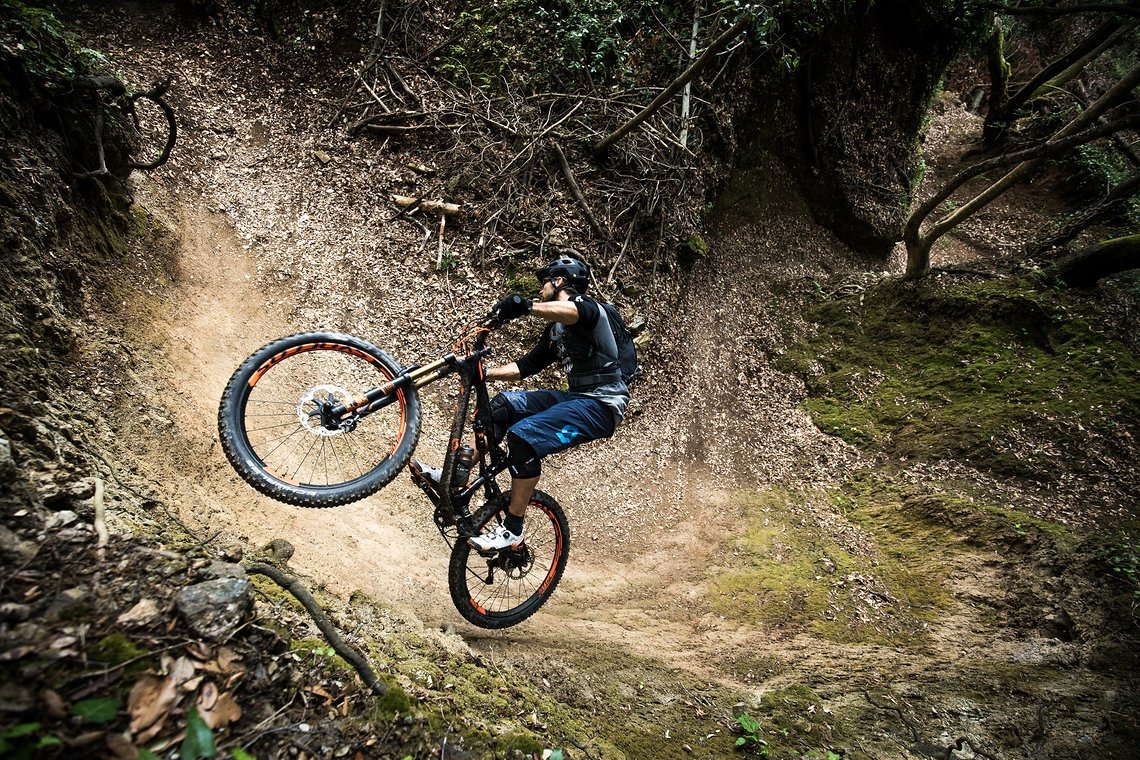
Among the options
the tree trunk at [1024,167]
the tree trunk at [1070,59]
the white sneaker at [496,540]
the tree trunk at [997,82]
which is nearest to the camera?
the white sneaker at [496,540]

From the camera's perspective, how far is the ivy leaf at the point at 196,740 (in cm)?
160

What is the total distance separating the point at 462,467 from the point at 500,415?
527mm

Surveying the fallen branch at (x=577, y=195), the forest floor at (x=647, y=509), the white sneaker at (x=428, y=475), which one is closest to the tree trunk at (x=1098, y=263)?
the forest floor at (x=647, y=509)

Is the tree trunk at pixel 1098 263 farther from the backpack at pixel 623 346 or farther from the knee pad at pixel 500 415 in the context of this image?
the knee pad at pixel 500 415

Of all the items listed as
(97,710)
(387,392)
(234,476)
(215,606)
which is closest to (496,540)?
(387,392)

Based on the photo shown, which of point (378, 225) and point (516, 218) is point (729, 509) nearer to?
→ point (516, 218)

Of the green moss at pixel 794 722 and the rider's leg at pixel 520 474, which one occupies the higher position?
the rider's leg at pixel 520 474

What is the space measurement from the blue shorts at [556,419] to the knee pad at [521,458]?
0.04m

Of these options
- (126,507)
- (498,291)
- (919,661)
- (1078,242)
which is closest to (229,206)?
(498,291)

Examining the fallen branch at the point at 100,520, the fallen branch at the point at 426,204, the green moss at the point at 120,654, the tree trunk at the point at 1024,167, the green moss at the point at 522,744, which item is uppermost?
the tree trunk at the point at 1024,167

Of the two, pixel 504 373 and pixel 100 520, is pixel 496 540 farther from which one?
pixel 100 520

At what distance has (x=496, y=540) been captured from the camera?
4.15 meters

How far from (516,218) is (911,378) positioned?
669 centimetres

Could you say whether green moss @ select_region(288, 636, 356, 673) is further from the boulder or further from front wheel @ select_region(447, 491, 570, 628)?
front wheel @ select_region(447, 491, 570, 628)
